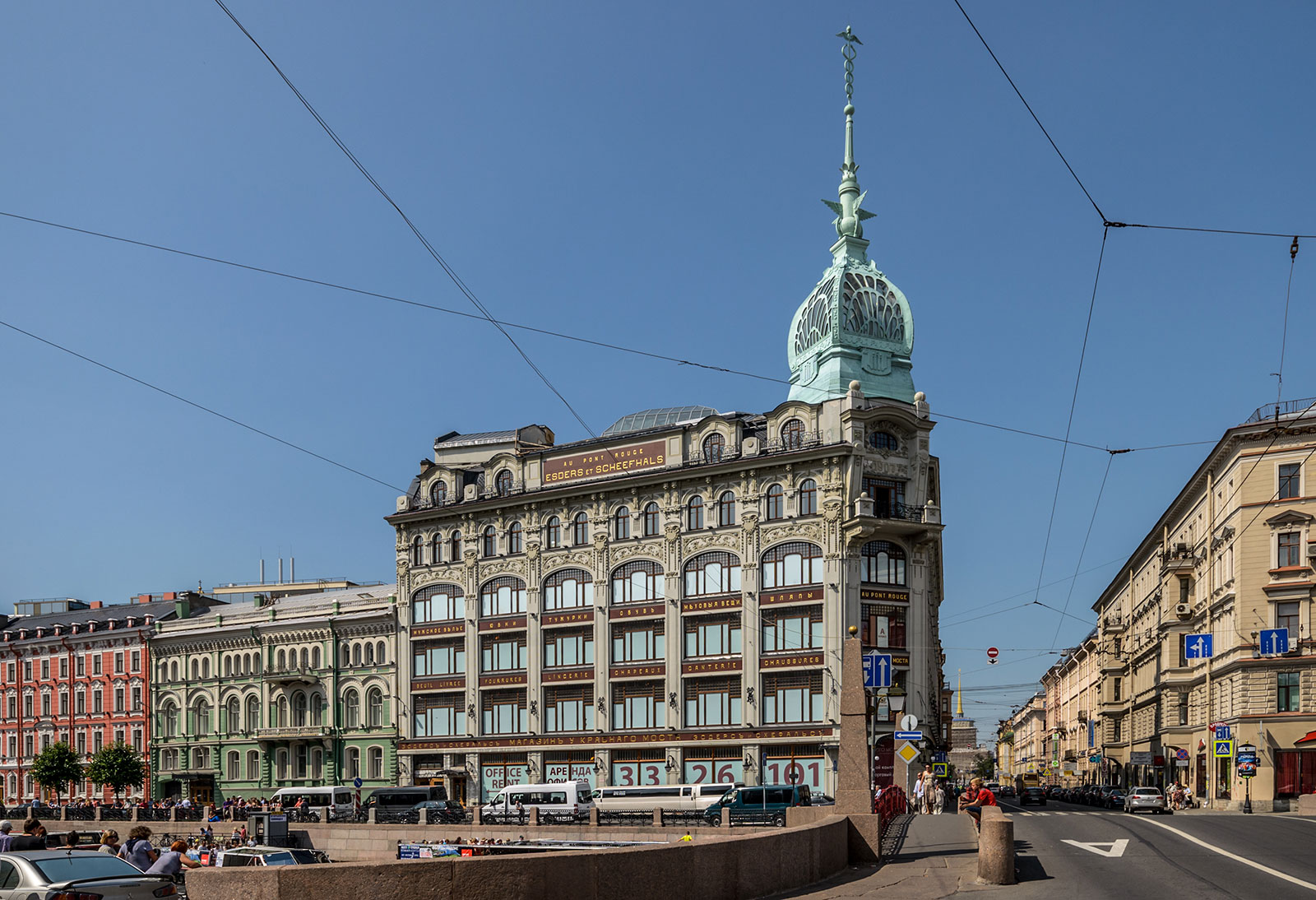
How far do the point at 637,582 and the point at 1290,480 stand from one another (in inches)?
1291

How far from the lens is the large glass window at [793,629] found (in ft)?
202

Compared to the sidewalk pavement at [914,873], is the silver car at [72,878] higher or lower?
higher

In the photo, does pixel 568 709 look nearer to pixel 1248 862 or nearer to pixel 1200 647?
pixel 1200 647

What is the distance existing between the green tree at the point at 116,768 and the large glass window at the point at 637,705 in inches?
1494

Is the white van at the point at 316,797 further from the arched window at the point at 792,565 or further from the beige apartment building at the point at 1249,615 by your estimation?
the beige apartment building at the point at 1249,615

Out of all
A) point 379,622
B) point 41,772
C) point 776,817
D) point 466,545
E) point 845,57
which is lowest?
point 41,772

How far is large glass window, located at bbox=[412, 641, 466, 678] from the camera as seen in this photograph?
74.7 m

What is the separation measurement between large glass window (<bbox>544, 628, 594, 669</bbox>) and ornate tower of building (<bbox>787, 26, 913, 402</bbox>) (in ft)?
59.2

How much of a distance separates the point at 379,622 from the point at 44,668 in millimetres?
33670

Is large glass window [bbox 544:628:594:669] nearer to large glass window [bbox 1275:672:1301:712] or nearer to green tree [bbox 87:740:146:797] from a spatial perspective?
green tree [bbox 87:740:146:797]

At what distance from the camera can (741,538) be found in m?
64.5

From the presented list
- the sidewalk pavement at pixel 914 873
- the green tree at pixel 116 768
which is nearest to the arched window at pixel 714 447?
the sidewalk pavement at pixel 914 873

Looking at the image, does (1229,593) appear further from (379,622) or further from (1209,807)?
(379,622)

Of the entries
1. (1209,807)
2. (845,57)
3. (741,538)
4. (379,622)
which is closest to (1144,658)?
(1209,807)
